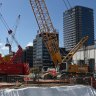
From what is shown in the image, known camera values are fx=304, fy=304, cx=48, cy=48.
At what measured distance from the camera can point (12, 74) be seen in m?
45.0

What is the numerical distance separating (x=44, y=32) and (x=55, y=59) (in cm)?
644

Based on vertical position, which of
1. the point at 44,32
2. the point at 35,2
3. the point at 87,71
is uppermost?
the point at 35,2

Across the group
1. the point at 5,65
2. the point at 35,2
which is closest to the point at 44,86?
the point at 5,65

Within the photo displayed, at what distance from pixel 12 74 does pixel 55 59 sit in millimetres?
23039

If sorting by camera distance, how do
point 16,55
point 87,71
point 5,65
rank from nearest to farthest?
point 5,65 < point 16,55 < point 87,71

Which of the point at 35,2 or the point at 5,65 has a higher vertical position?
the point at 35,2

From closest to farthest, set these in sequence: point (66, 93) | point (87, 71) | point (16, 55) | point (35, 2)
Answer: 1. point (66, 93)
2. point (16, 55)
3. point (87, 71)
4. point (35, 2)

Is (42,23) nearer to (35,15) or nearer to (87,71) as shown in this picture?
(35,15)

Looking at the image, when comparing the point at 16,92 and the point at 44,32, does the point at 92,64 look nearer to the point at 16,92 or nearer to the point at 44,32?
the point at 44,32

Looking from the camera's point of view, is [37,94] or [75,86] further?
[75,86]

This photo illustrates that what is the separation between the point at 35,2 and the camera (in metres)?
64.9

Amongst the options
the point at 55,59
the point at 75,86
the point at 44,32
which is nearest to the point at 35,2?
the point at 44,32

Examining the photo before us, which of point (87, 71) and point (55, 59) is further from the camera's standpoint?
point (55, 59)

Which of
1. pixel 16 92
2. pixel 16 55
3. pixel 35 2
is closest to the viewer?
pixel 16 92
